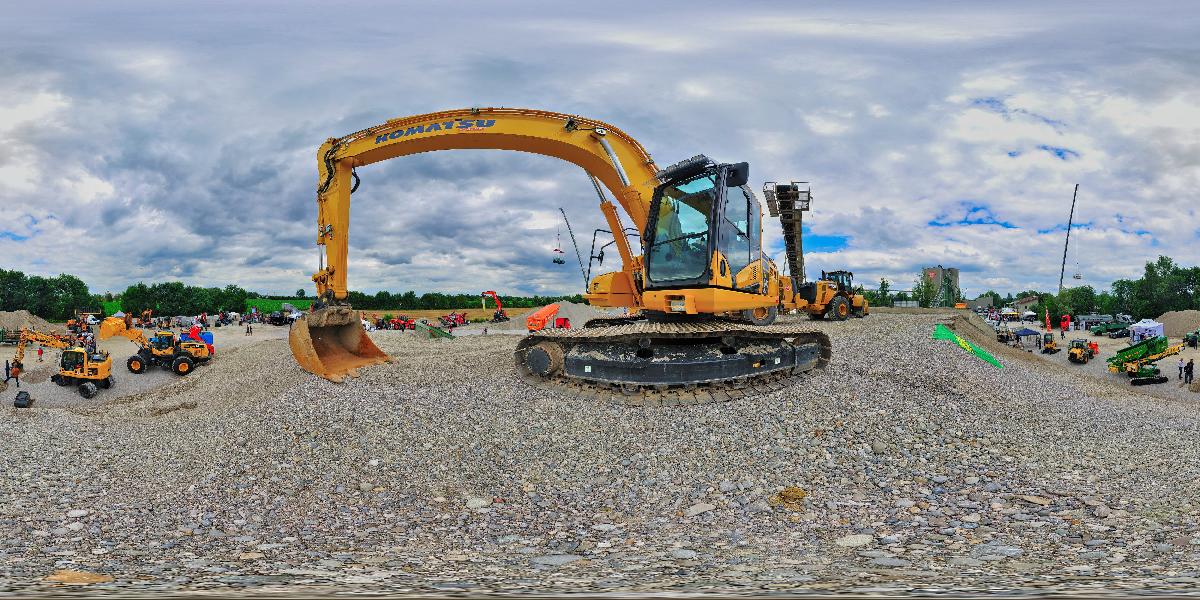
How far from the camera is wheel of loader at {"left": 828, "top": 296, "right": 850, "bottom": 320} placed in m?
22.7

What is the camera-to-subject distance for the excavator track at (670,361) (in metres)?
8.32

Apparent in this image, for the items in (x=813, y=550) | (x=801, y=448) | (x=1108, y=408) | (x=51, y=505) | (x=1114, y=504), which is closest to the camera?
(x=813, y=550)

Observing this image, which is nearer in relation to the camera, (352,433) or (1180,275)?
(352,433)

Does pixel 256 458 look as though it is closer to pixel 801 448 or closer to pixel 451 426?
pixel 451 426

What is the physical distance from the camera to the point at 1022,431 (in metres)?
7.95

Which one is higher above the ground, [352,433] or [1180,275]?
[1180,275]

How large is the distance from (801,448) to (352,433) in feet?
18.4

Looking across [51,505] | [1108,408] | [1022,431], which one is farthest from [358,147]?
[1108,408]

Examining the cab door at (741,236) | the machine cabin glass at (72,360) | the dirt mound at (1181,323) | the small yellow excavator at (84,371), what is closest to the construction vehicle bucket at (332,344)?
the cab door at (741,236)

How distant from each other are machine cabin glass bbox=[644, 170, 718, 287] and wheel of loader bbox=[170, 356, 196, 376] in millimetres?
17169

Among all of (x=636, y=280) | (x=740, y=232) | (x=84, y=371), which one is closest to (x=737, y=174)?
(x=740, y=232)

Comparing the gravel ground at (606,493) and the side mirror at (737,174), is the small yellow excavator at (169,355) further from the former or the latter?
the side mirror at (737,174)

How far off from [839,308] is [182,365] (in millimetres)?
22596

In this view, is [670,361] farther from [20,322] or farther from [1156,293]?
[1156,293]
